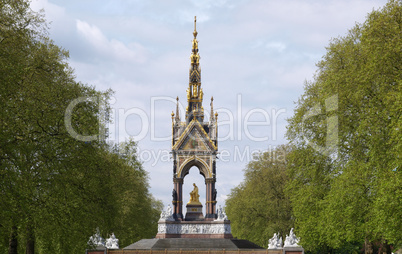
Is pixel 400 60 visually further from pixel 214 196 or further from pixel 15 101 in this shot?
pixel 214 196

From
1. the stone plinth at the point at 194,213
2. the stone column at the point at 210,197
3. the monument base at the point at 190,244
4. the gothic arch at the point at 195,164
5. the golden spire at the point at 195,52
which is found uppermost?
the golden spire at the point at 195,52

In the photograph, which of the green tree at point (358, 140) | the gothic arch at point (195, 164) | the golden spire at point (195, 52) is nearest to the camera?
the green tree at point (358, 140)

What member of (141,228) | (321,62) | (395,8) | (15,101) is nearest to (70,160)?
(15,101)

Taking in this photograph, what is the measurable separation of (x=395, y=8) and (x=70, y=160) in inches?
700

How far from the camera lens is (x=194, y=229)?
4709 centimetres

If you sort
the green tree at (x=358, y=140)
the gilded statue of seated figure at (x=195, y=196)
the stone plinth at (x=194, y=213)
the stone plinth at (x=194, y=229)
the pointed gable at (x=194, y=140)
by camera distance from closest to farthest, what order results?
the green tree at (x=358, y=140) → the stone plinth at (x=194, y=229) → the stone plinth at (x=194, y=213) → the pointed gable at (x=194, y=140) → the gilded statue of seated figure at (x=195, y=196)

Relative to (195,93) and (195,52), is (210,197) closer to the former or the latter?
(195,93)

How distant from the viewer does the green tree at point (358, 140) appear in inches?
1031

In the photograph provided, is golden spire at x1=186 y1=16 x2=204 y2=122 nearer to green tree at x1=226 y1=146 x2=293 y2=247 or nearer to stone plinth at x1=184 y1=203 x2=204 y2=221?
stone plinth at x1=184 y1=203 x2=204 y2=221

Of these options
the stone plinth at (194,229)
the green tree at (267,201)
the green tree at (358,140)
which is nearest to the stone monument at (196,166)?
the stone plinth at (194,229)

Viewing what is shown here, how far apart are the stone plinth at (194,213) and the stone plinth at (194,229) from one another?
1115 millimetres

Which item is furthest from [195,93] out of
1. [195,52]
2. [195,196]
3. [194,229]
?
[194,229]

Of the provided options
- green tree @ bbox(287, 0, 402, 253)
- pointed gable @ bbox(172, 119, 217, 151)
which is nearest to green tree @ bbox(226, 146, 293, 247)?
pointed gable @ bbox(172, 119, 217, 151)

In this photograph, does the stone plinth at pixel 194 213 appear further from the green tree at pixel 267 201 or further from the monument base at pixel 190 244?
the green tree at pixel 267 201
